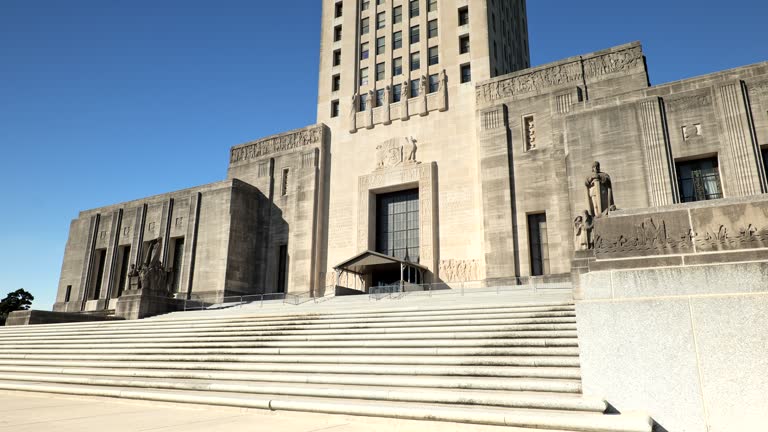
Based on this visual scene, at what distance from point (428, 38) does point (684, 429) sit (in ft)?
102

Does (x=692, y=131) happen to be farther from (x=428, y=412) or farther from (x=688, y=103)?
(x=428, y=412)

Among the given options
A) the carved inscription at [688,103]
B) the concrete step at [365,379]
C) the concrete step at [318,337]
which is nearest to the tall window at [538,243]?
the carved inscription at [688,103]

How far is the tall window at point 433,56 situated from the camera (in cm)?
3275

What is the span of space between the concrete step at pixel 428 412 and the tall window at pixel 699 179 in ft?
64.2

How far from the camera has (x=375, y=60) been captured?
1377 inches

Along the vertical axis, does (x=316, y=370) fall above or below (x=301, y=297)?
below

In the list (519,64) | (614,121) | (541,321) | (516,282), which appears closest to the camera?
(541,321)

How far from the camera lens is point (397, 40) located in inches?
1368

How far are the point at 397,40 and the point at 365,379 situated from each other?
3048cm

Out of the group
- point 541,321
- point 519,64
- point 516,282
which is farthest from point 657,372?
point 519,64

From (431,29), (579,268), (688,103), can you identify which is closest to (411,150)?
(431,29)

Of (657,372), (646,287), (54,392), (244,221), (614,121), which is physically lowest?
(54,392)

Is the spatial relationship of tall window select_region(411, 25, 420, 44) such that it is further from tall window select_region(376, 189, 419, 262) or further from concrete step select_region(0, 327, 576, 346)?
concrete step select_region(0, 327, 576, 346)

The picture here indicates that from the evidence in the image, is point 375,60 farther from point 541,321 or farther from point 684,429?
point 684,429
